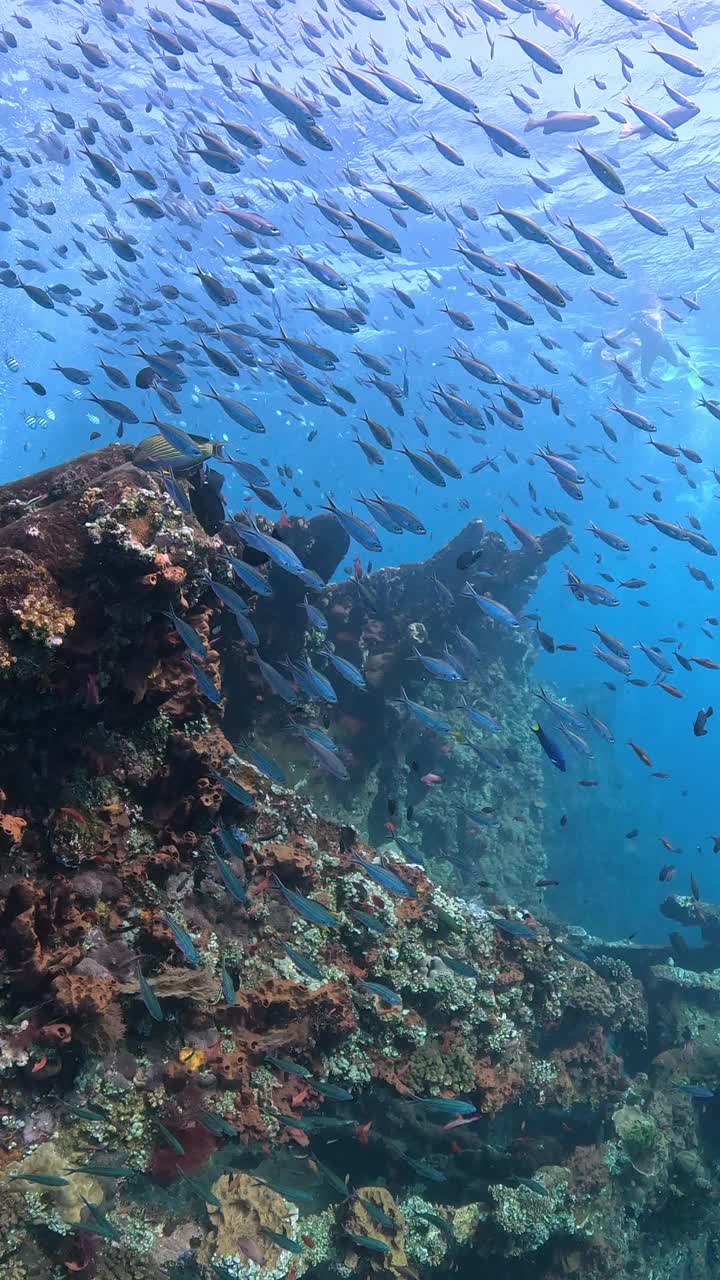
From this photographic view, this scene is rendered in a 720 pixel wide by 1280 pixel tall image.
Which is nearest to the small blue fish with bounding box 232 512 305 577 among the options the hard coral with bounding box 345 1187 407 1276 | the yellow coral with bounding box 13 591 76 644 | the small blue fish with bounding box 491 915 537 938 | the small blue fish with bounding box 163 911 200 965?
the yellow coral with bounding box 13 591 76 644

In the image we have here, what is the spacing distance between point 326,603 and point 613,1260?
9582mm

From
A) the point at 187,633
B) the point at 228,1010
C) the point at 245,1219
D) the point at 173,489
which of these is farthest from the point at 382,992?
the point at 173,489

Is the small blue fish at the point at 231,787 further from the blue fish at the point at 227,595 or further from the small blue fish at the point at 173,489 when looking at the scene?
the small blue fish at the point at 173,489

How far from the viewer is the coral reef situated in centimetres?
372

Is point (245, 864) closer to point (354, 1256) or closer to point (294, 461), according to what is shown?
point (354, 1256)

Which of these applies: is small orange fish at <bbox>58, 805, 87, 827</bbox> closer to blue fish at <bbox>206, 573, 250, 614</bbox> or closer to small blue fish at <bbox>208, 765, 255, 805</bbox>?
small blue fish at <bbox>208, 765, 255, 805</bbox>

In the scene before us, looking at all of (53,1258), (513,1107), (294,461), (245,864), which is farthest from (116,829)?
(294,461)

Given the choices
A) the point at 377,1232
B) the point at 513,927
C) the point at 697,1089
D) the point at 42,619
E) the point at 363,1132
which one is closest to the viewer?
the point at 42,619

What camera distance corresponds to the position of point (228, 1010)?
4648 mm

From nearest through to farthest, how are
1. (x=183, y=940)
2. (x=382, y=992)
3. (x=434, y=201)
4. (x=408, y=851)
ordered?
(x=183, y=940) → (x=382, y=992) → (x=408, y=851) → (x=434, y=201)

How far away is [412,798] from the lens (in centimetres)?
1324

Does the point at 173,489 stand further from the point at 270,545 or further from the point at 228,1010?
the point at 228,1010

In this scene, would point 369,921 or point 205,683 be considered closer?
point 205,683

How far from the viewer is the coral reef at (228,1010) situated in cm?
372
